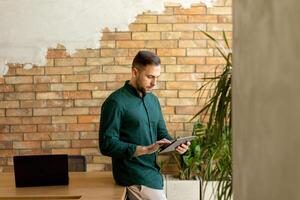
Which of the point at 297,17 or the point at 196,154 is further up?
the point at 297,17

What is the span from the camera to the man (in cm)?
270

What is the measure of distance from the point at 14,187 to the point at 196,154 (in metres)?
1.69

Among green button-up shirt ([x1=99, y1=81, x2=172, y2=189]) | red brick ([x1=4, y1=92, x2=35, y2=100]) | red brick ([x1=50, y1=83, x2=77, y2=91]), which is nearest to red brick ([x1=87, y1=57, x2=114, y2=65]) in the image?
red brick ([x1=50, y1=83, x2=77, y2=91])

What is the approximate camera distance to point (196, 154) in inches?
156

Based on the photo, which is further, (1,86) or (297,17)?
(1,86)

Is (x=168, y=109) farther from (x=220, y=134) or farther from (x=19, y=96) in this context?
(x=220, y=134)

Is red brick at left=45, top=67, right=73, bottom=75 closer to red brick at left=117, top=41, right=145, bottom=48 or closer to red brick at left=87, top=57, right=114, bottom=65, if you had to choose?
red brick at left=87, top=57, right=114, bottom=65

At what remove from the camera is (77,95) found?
14.0 feet

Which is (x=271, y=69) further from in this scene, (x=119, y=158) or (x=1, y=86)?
(x=1, y=86)

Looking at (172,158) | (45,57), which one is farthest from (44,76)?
(172,158)

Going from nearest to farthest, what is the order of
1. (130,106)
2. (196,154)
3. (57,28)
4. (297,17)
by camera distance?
1. (297,17)
2. (130,106)
3. (196,154)
4. (57,28)

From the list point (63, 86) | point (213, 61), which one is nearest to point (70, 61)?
point (63, 86)

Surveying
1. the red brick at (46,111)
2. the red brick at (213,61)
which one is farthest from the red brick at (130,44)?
Answer: the red brick at (46,111)

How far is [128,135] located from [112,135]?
0.14 metres
